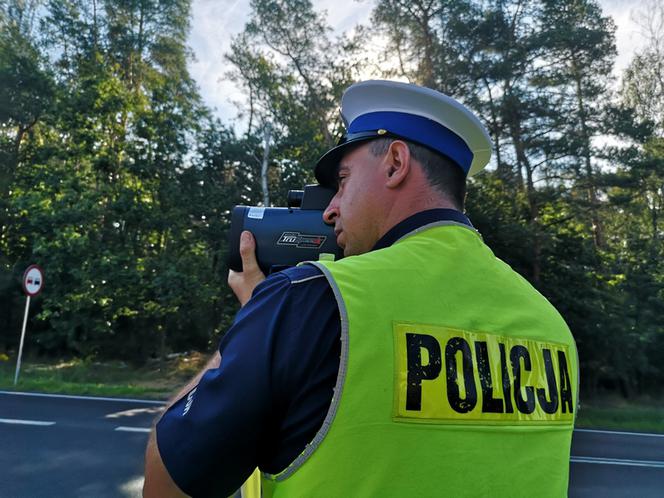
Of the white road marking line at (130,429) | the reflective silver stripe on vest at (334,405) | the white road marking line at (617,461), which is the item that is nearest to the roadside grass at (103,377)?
the white road marking line at (130,429)

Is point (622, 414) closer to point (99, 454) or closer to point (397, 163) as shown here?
point (99, 454)

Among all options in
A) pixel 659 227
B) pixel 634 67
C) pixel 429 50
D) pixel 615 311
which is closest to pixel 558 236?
pixel 615 311

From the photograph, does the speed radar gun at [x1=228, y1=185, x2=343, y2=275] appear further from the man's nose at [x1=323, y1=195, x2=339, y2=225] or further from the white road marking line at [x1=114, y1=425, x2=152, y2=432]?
the white road marking line at [x1=114, y1=425, x2=152, y2=432]

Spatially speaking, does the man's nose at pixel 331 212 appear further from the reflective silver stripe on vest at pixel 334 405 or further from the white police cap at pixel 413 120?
the reflective silver stripe on vest at pixel 334 405

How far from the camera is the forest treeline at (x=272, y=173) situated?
13742 millimetres

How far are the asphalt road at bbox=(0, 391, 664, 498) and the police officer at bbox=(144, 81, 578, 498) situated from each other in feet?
13.1

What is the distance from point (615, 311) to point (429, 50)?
29.8 ft

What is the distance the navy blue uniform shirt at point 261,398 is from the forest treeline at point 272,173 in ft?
42.1

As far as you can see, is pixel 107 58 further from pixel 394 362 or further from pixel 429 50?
pixel 394 362

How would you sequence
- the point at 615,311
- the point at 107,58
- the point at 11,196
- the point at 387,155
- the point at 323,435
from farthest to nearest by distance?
the point at 107,58, the point at 11,196, the point at 615,311, the point at 387,155, the point at 323,435

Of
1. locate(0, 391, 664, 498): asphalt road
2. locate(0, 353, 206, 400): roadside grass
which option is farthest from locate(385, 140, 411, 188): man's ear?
locate(0, 353, 206, 400): roadside grass

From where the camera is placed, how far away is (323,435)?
79 cm

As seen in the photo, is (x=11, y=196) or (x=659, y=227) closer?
(x=11, y=196)

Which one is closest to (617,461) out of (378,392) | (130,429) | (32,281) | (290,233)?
(130,429)
